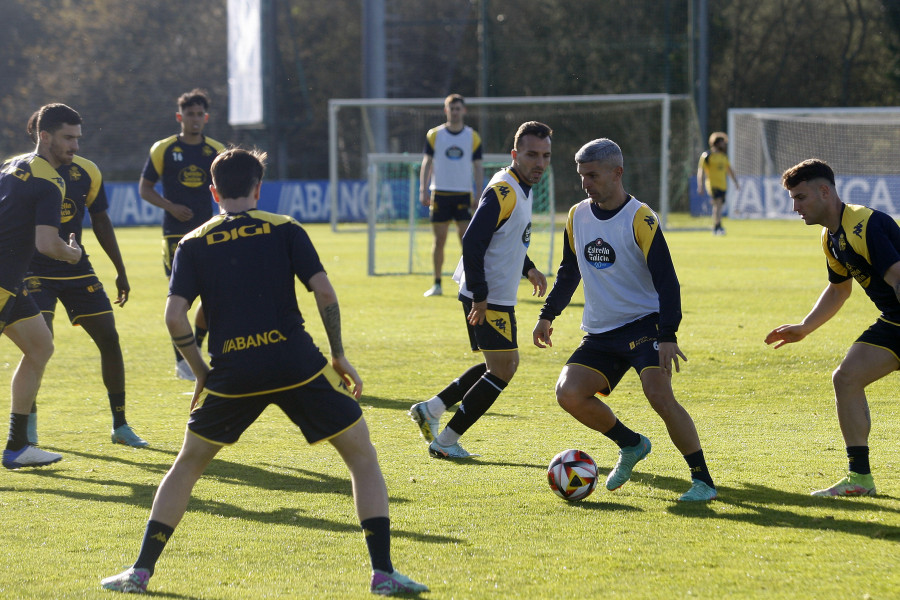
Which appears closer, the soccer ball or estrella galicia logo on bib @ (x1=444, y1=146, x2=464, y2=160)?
the soccer ball

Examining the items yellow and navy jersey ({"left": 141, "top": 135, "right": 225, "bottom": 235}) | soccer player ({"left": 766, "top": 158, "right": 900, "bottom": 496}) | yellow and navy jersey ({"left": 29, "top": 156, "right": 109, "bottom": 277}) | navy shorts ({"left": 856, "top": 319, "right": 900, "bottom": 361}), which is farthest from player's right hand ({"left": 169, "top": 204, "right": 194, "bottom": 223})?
navy shorts ({"left": 856, "top": 319, "right": 900, "bottom": 361})

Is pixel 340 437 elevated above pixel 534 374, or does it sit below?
above

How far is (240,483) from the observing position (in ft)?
20.2

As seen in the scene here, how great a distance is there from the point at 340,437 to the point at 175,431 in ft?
12.2

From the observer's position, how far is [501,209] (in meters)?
6.45

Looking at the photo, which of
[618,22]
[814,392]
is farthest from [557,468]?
[618,22]

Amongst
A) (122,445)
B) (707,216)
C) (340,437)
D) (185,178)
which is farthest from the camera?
(707,216)

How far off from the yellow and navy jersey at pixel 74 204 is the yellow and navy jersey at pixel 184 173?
217 cm

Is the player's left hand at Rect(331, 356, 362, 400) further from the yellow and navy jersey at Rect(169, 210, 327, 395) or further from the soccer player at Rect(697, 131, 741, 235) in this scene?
the soccer player at Rect(697, 131, 741, 235)

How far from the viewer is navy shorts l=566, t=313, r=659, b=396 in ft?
18.6

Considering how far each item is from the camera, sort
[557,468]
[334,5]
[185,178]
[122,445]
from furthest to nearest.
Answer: [334,5] < [185,178] < [122,445] < [557,468]

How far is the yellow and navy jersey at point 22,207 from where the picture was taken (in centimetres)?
618

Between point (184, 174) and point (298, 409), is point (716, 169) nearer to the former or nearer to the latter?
point (184, 174)

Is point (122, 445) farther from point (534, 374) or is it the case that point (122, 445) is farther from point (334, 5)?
point (334, 5)
